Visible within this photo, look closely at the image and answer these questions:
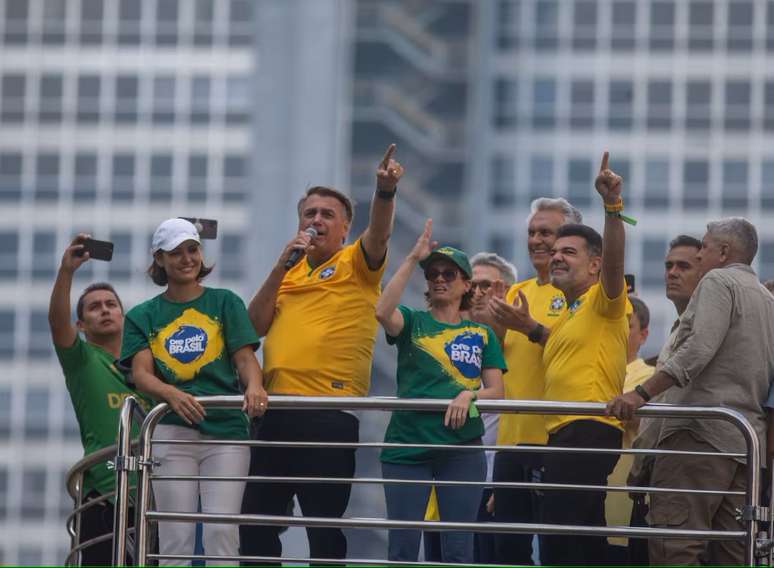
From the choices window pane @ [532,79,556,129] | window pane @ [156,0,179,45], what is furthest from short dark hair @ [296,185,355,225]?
window pane @ [156,0,179,45]

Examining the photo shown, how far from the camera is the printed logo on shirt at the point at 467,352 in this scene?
9031 mm

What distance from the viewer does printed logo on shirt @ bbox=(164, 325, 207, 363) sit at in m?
8.90

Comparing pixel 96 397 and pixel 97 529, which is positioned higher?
pixel 96 397

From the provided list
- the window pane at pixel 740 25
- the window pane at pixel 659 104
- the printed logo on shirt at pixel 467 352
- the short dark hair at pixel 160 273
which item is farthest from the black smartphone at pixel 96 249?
the window pane at pixel 740 25

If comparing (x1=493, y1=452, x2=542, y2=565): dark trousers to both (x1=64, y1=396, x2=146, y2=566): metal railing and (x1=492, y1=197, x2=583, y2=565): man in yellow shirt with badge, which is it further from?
(x1=64, y1=396, x2=146, y2=566): metal railing

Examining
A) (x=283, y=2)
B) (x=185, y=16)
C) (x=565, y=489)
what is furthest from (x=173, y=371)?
(x=185, y=16)

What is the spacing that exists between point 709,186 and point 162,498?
191 ft

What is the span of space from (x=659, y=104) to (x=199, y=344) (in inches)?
2309

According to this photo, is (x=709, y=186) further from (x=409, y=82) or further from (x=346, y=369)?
(x=346, y=369)

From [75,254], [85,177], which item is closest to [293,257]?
[75,254]

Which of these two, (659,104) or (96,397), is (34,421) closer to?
(659,104)

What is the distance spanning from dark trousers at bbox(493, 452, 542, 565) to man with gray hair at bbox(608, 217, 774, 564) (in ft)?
2.62

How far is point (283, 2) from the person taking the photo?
2547 inches

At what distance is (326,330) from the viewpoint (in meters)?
9.16
